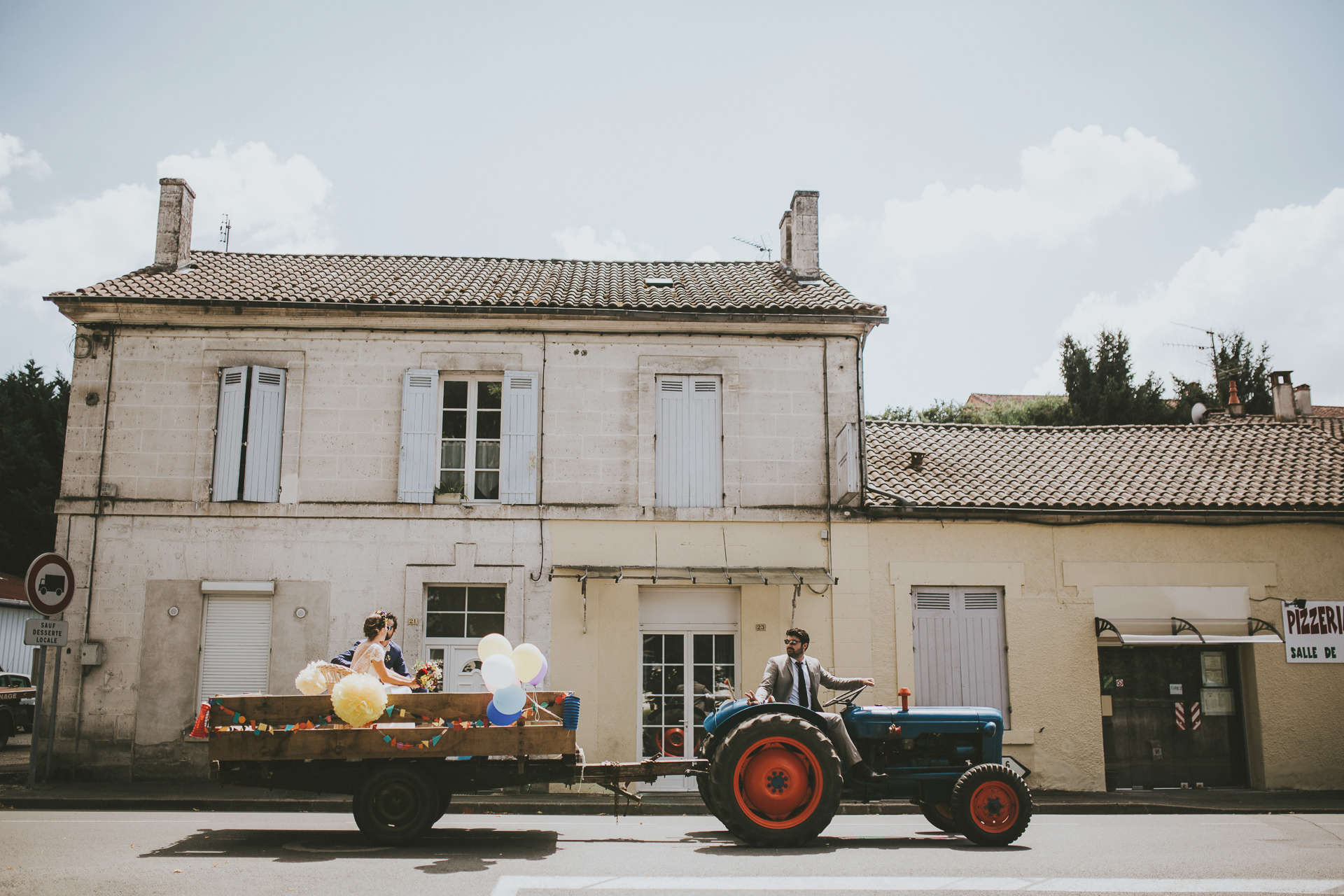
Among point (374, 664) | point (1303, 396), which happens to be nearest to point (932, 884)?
point (374, 664)

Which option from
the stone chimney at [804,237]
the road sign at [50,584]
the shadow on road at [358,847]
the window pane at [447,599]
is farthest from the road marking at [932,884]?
the stone chimney at [804,237]

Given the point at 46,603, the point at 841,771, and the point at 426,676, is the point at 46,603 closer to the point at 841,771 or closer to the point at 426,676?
the point at 426,676

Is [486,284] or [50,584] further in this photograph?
[486,284]

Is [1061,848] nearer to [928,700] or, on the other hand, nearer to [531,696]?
[531,696]

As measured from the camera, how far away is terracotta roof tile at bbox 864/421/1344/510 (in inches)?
529

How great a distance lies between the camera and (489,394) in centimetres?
1333

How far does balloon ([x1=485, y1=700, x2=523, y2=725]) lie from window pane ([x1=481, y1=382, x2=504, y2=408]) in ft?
21.4

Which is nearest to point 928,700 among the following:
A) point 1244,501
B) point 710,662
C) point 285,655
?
point 710,662

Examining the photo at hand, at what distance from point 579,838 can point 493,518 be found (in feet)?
17.9

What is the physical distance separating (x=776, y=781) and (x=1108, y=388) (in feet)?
91.1

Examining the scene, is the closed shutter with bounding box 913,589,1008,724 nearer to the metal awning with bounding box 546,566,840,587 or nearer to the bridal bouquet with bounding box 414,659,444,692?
the metal awning with bounding box 546,566,840,587

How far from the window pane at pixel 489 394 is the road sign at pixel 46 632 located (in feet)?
18.1

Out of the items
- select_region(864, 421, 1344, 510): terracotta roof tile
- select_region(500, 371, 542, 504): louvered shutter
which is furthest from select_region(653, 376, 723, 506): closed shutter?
select_region(864, 421, 1344, 510): terracotta roof tile

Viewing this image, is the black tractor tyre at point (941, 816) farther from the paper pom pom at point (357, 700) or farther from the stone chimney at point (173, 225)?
the stone chimney at point (173, 225)
